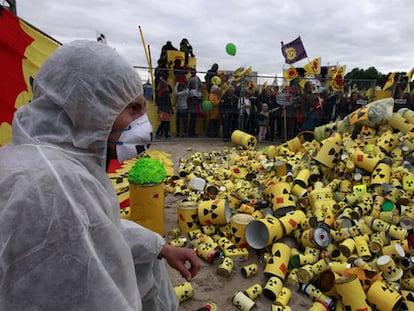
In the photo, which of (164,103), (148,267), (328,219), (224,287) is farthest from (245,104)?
(148,267)

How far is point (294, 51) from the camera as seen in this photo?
12047 mm

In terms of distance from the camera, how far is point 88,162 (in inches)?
45.3

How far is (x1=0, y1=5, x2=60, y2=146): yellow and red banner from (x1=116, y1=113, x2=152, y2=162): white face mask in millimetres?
3078

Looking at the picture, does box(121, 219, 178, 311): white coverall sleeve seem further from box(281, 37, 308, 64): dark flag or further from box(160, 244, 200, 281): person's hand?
box(281, 37, 308, 64): dark flag

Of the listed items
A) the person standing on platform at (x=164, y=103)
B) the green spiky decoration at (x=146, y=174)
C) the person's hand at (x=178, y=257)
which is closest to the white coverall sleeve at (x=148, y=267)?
the person's hand at (x=178, y=257)

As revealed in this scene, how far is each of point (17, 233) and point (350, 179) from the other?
4.74 metres

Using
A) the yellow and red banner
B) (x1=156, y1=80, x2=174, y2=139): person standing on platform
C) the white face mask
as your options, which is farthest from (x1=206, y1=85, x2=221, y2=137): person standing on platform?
the white face mask

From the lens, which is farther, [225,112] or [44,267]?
[225,112]

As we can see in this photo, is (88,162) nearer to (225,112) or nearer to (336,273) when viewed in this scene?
(336,273)

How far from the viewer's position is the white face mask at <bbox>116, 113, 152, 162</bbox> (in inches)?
53.0

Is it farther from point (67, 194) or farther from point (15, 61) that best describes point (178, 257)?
point (15, 61)

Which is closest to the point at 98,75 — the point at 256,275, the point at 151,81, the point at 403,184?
the point at 256,275

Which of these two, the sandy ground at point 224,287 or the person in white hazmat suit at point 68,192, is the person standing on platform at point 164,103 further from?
the person in white hazmat suit at point 68,192

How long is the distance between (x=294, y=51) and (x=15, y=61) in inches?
408
